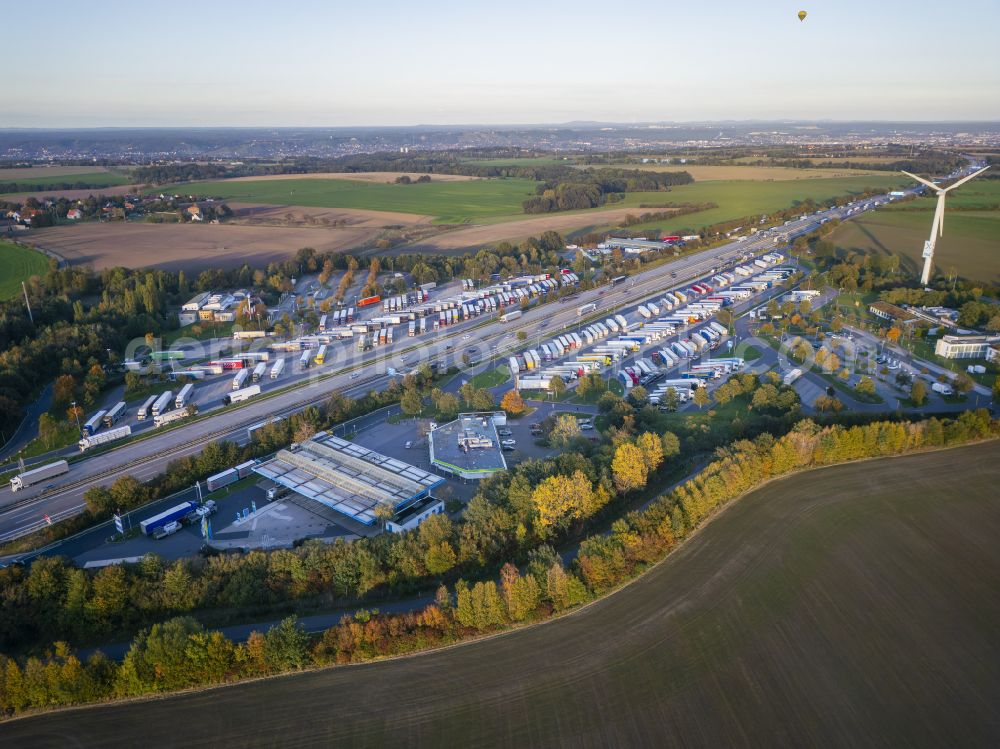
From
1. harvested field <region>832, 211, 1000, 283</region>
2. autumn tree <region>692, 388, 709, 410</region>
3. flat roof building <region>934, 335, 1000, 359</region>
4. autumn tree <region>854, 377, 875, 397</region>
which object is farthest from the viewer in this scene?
harvested field <region>832, 211, 1000, 283</region>

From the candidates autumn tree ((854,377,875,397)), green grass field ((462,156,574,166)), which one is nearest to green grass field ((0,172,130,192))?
green grass field ((462,156,574,166))

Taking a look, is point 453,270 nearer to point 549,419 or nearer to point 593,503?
point 549,419

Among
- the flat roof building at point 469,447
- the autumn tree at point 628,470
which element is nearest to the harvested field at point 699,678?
the autumn tree at point 628,470

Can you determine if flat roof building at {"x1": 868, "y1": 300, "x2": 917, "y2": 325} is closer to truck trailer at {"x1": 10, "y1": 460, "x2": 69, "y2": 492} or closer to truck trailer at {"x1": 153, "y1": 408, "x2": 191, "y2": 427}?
truck trailer at {"x1": 153, "y1": 408, "x2": 191, "y2": 427}

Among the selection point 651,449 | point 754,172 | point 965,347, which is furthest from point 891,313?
point 754,172

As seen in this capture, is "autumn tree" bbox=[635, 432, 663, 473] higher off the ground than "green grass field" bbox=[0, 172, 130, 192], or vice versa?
"green grass field" bbox=[0, 172, 130, 192]

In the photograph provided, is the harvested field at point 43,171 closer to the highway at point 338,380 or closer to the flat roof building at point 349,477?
the highway at point 338,380

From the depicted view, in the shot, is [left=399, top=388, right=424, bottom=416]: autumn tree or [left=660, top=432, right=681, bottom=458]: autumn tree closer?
[left=660, top=432, right=681, bottom=458]: autumn tree
